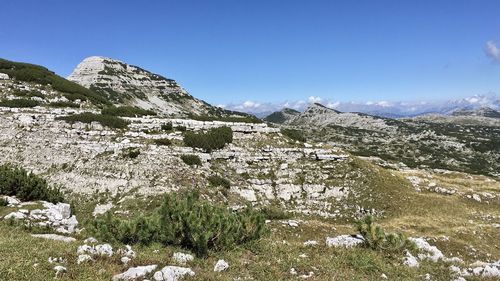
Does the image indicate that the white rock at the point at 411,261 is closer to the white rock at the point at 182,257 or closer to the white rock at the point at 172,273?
the white rock at the point at 182,257

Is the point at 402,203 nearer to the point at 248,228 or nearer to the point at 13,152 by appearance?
the point at 248,228

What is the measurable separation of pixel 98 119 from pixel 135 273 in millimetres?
31776

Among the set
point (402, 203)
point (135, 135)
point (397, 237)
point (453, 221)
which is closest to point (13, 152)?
point (135, 135)

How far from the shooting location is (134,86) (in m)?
101

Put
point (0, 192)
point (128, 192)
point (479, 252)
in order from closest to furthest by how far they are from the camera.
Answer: point (0, 192)
point (479, 252)
point (128, 192)

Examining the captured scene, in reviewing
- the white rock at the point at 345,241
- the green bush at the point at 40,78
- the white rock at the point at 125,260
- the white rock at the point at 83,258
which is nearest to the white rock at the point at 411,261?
the white rock at the point at 345,241

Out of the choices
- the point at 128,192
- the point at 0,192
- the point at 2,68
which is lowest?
the point at 128,192

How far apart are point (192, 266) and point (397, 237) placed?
28.7ft

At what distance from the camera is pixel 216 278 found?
34.5ft

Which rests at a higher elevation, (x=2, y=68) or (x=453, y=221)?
(x=2, y=68)

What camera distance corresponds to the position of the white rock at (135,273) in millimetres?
9719

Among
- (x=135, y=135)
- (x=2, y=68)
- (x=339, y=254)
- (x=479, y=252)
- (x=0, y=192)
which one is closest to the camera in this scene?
(x=339, y=254)

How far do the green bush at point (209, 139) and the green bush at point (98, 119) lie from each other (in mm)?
7228

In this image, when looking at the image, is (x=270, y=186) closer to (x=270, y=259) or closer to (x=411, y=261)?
(x=411, y=261)
